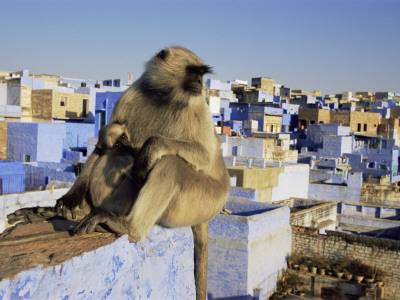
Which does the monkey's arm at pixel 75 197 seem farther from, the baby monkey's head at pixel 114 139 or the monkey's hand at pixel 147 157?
the monkey's hand at pixel 147 157

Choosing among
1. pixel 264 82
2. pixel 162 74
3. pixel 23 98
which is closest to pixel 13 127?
pixel 23 98

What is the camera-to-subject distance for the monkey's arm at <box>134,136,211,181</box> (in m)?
3.04

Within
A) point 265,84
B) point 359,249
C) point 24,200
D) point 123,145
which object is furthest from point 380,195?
point 265,84

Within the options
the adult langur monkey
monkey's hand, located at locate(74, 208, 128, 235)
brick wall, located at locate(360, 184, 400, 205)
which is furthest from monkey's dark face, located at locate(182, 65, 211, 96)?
brick wall, located at locate(360, 184, 400, 205)

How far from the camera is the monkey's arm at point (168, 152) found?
3035 mm

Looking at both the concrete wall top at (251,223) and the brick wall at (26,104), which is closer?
the concrete wall top at (251,223)

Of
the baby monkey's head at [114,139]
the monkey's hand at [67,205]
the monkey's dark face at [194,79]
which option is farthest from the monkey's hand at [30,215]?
the monkey's dark face at [194,79]

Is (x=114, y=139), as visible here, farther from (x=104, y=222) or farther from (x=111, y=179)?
(x=104, y=222)

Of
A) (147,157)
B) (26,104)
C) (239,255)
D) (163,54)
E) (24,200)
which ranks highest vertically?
(26,104)

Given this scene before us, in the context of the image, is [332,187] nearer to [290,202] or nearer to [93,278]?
[290,202]

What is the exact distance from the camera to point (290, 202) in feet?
55.4

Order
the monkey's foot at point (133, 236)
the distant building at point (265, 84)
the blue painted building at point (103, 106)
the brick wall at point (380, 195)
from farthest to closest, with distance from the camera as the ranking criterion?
the distant building at point (265, 84), the blue painted building at point (103, 106), the brick wall at point (380, 195), the monkey's foot at point (133, 236)

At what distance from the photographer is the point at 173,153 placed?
319 centimetres

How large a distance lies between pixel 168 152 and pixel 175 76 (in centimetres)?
72
